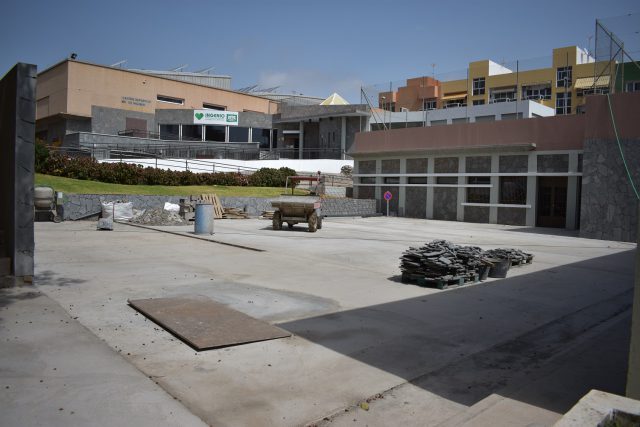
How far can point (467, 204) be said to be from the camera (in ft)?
101

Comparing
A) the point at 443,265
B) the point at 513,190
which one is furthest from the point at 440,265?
the point at 513,190

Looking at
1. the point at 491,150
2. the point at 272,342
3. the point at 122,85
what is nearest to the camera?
the point at 272,342

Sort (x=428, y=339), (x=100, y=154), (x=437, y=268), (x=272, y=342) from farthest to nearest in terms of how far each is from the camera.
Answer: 1. (x=100, y=154)
2. (x=437, y=268)
3. (x=428, y=339)
4. (x=272, y=342)

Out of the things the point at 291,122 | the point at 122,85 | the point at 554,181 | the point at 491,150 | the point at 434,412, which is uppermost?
the point at 122,85

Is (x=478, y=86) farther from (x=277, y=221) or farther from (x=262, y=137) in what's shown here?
(x=277, y=221)

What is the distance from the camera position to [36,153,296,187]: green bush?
2694 cm

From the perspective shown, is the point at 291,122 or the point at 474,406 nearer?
the point at 474,406

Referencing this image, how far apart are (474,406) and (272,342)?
102 inches

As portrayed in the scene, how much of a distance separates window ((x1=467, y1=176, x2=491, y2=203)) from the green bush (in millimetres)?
14046

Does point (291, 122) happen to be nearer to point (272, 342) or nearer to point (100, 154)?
point (100, 154)

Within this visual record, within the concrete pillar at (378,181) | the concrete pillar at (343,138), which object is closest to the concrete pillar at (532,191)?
the concrete pillar at (378,181)

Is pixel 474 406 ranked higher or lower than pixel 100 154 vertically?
lower

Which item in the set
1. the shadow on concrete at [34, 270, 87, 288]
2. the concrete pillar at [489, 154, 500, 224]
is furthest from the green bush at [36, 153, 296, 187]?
the shadow on concrete at [34, 270, 87, 288]

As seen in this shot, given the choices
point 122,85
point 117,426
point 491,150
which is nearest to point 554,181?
point 491,150
